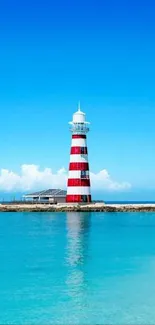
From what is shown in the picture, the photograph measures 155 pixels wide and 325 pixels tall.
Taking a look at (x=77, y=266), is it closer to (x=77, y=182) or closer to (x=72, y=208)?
(x=77, y=182)

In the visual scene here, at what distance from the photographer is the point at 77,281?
16938mm

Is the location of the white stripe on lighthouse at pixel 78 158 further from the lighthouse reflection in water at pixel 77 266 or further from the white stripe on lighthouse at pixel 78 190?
the lighthouse reflection in water at pixel 77 266

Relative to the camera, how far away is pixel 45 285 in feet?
53.6

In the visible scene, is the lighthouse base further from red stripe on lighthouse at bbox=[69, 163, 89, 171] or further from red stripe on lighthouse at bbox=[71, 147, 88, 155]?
red stripe on lighthouse at bbox=[71, 147, 88, 155]

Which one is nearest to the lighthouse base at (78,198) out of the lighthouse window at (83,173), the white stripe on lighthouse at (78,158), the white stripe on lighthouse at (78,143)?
the lighthouse window at (83,173)

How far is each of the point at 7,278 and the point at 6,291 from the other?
214 cm

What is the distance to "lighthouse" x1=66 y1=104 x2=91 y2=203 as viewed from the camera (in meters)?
50.3

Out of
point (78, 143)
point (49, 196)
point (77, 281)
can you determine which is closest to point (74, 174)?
point (78, 143)

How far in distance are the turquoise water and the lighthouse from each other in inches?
804

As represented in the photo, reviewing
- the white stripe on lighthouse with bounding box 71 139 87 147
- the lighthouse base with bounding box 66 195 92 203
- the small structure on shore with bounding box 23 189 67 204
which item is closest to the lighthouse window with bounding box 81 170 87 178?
the lighthouse base with bounding box 66 195 92 203

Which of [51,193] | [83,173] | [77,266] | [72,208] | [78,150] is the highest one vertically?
[78,150]

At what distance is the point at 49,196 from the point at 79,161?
525 inches

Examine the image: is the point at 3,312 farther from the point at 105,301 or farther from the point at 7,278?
the point at 7,278

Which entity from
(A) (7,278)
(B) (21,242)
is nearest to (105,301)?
(A) (7,278)
